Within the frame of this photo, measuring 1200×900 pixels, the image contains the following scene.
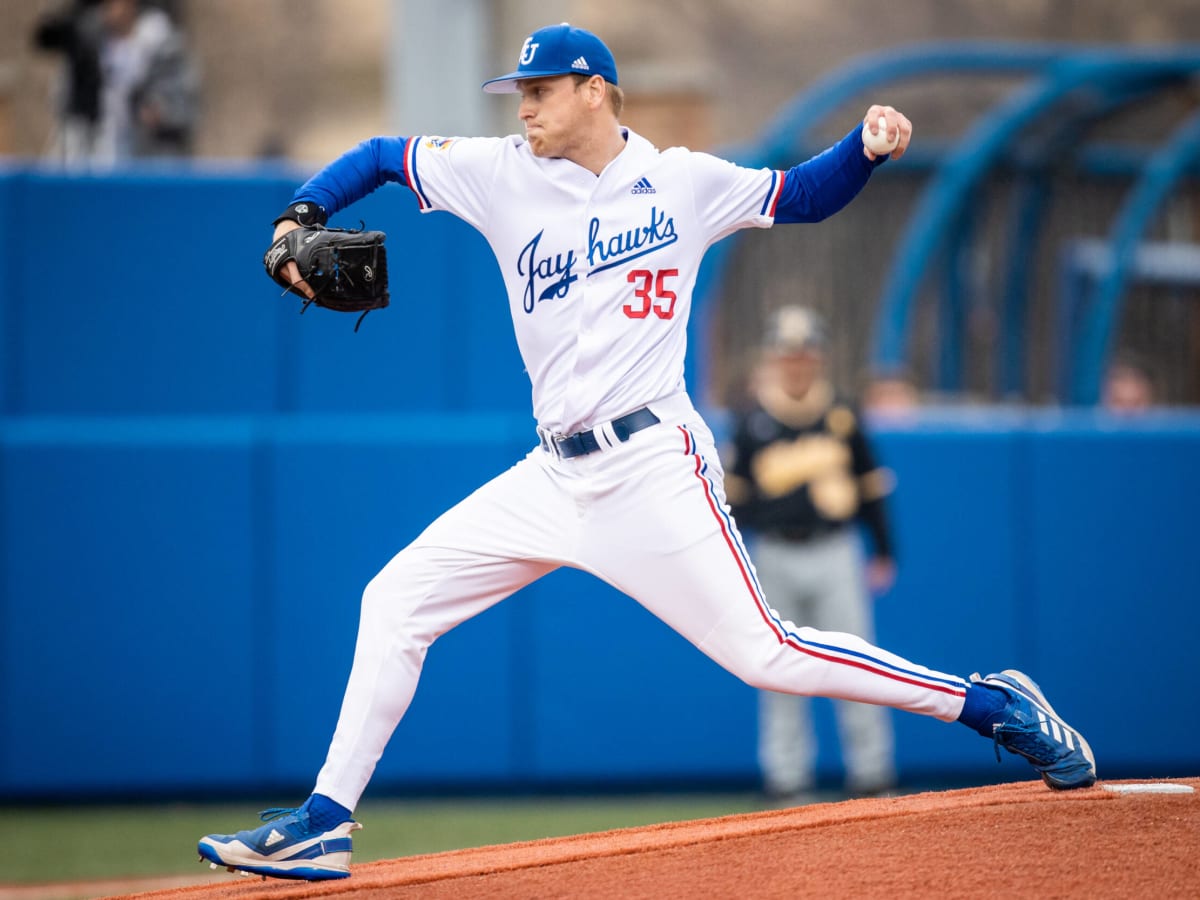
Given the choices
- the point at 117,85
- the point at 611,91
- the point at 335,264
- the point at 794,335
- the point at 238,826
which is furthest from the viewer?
the point at 117,85

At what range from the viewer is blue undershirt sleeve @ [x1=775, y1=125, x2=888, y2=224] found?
3852 millimetres

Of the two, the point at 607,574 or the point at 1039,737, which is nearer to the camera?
the point at 607,574

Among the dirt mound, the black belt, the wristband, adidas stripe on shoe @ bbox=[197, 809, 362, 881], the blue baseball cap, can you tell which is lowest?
the dirt mound

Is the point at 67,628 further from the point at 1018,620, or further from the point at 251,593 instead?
the point at 1018,620

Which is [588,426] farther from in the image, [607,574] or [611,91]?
[611,91]

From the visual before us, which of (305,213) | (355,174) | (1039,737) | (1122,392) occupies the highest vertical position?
(355,174)

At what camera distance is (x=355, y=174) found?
3889 millimetres

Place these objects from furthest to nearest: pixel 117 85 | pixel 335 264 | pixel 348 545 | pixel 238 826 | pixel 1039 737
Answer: pixel 117 85 < pixel 348 545 < pixel 238 826 < pixel 1039 737 < pixel 335 264

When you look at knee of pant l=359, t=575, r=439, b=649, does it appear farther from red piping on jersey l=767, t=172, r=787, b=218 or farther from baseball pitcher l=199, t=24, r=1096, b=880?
red piping on jersey l=767, t=172, r=787, b=218

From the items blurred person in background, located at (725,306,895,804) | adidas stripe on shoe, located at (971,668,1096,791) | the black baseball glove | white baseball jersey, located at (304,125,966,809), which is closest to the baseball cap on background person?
blurred person in background, located at (725,306,895,804)

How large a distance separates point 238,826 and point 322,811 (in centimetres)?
354

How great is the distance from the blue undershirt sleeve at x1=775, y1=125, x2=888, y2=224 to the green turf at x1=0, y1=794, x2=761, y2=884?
10.2 ft

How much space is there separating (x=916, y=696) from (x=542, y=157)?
1.62 m

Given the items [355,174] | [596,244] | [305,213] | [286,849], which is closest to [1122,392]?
[596,244]
